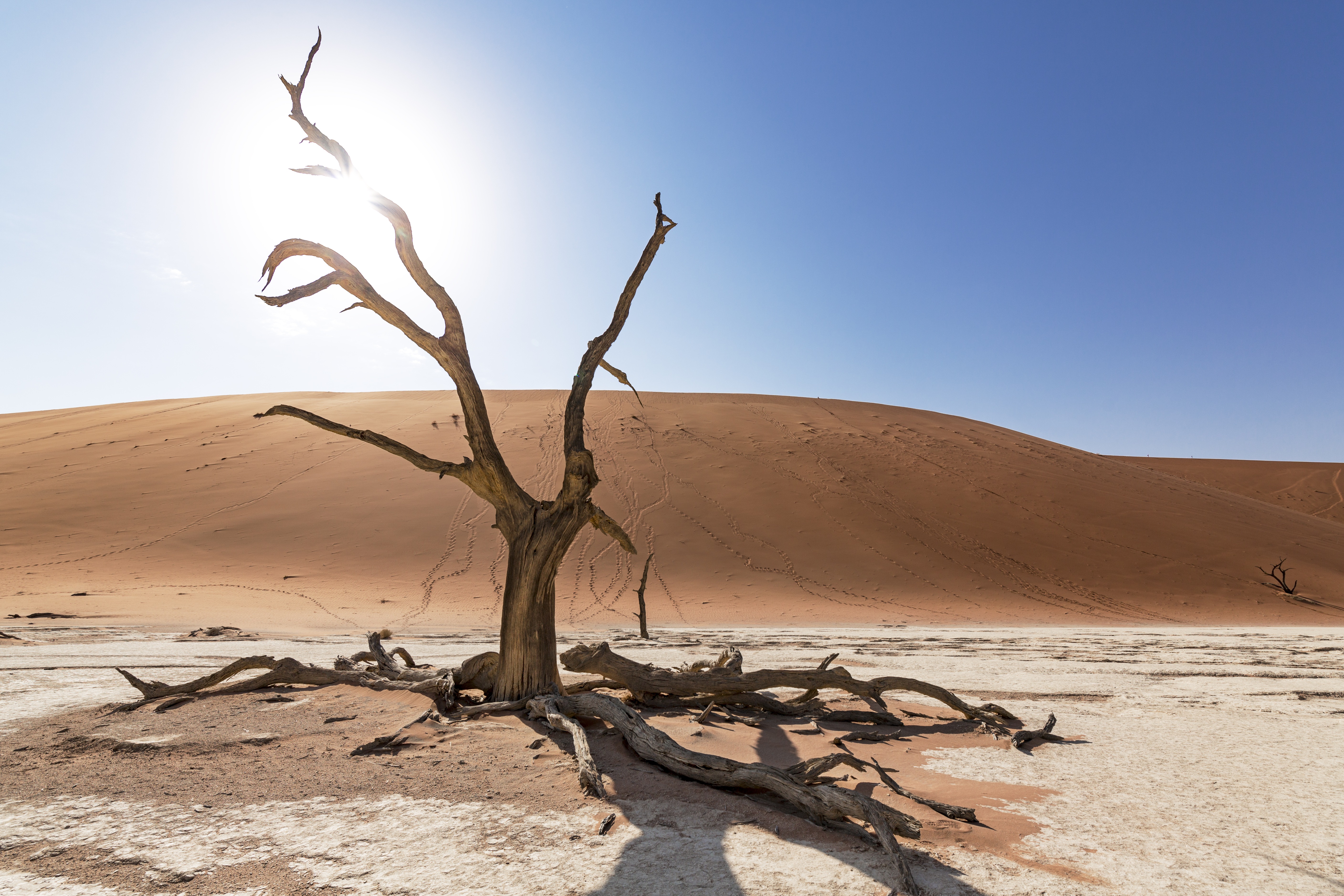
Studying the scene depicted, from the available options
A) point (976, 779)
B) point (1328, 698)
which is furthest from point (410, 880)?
point (1328, 698)

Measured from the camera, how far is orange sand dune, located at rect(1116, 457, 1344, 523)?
2184 inches

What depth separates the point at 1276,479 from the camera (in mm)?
63312

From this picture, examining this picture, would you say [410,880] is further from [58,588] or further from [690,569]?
[58,588]

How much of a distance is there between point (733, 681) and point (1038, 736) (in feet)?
7.10

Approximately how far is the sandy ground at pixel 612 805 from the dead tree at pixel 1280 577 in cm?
1770

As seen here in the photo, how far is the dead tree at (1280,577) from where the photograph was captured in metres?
19.5

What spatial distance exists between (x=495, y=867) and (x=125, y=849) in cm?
152

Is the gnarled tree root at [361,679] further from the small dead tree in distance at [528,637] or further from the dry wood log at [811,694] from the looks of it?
the dry wood log at [811,694]

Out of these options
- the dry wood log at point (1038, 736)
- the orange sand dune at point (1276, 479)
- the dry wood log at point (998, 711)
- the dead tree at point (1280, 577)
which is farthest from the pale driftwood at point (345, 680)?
the orange sand dune at point (1276, 479)

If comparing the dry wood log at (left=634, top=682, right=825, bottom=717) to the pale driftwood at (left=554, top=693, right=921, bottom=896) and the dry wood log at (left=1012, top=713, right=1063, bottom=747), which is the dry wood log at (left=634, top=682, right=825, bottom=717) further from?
the dry wood log at (left=1012, top=713, right=1063, bottom=747)

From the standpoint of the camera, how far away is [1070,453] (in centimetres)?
3547

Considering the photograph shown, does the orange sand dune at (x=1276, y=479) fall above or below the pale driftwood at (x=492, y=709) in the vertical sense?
above

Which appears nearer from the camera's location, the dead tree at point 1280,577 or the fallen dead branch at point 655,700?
the fallen dead branch at point 655,700

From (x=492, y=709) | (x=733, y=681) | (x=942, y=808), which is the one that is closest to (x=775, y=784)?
(x=942, y=808)
